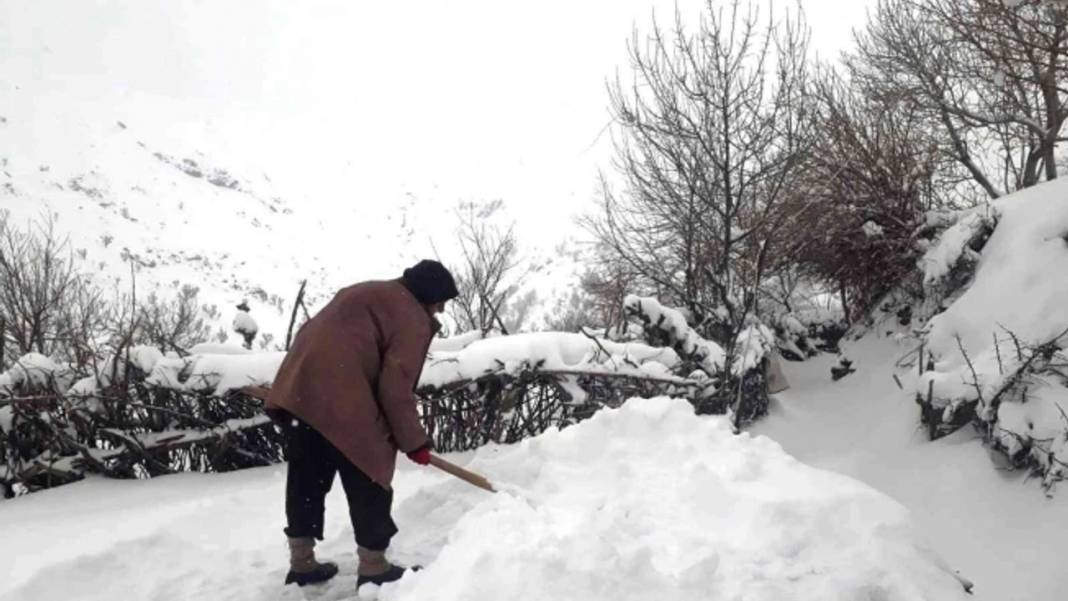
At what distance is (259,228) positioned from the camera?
39094 millimetres

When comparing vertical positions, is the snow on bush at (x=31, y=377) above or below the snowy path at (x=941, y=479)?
above

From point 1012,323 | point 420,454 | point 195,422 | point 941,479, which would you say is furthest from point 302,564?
point 1012,323

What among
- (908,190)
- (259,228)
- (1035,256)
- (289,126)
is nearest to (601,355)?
(1035,256)

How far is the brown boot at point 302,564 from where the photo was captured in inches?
102

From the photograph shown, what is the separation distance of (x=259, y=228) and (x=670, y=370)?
39003 millimetres

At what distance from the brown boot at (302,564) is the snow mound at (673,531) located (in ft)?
1.63

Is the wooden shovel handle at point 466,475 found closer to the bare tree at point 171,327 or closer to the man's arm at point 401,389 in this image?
the man's arm at point 401,389

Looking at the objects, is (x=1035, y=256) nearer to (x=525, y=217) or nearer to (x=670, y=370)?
(x=670, y=370)

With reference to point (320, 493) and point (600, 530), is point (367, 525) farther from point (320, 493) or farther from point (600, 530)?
point (600, 530)

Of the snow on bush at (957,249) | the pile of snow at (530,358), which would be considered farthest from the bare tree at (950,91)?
the pile of snow at (530,358)

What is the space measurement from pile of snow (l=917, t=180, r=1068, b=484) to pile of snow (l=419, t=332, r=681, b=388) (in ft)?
7.94

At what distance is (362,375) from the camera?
250 centimetres

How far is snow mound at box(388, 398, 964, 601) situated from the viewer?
186 cm

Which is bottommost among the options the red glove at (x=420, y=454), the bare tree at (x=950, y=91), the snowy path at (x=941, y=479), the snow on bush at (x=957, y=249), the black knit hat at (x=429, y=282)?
the snowy path at (x=941, y=479)
